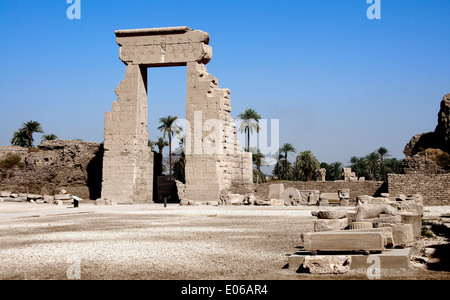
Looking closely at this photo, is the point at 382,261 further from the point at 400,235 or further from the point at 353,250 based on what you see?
the point at 400,235

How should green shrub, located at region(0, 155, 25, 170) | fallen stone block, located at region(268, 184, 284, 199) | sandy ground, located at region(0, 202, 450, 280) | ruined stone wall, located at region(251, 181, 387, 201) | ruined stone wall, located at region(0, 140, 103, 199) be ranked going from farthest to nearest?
ruined stone wall, located at region(0, 140, 103, 199) → green shrub, located at region(0, 155, 25, 170) → ruined stone wall, located at region(251, 181, 387, 201) → fallen stone block, located at region(268, 184, 284, 199) → sandy ground, located at region(0, 202, 450, 280)

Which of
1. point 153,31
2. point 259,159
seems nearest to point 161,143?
point 259,159

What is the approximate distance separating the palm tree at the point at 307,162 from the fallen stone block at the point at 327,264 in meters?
43.3

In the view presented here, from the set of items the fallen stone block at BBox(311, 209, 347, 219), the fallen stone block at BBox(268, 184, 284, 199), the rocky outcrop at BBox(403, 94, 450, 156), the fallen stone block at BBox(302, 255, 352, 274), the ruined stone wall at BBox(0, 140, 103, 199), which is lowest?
the fallen stone block at BBox(302, 255, 352, 274)

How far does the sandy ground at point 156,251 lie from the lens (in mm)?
5559

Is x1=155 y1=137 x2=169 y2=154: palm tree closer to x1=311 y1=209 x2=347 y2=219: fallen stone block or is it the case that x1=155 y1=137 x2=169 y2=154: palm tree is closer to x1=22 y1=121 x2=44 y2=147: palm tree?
x1=22 y1=121 x2=44 y2=147: palm tree

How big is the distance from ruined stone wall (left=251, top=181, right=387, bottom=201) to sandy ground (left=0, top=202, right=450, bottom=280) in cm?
1090

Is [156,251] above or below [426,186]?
below

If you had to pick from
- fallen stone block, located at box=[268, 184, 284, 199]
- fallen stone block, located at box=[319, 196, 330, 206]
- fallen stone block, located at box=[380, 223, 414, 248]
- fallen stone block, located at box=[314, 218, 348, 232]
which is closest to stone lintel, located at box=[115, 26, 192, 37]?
fallen stone block, located at box=[268, 184, 284, 199]

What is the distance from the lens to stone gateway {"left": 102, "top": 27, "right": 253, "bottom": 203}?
2205cm

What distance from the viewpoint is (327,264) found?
565 centimetres

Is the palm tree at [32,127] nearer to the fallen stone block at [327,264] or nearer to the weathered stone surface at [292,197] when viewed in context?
the weathered stone surface at [292,197]

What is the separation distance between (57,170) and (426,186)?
17555 millimetres

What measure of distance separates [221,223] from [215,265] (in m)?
5.94
